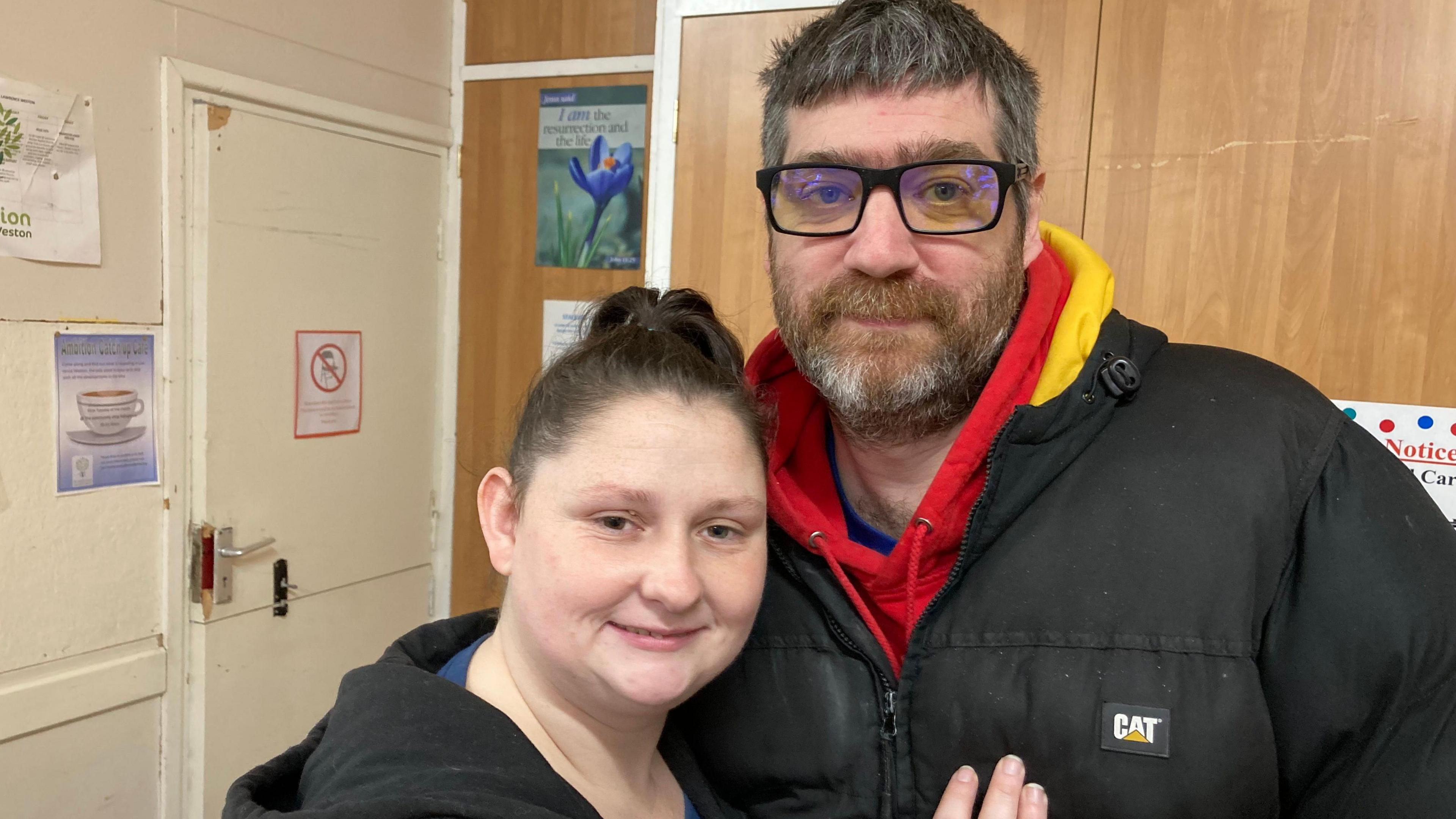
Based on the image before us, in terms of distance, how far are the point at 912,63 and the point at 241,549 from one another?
221cm

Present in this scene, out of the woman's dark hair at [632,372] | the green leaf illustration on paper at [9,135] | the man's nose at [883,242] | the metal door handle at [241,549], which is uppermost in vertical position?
the green leaf illustration on paper at [9,135]

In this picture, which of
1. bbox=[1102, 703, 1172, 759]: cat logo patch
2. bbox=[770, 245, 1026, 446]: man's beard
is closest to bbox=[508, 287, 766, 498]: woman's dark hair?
bbox=[770, 245, 1026, 446]: man's beard

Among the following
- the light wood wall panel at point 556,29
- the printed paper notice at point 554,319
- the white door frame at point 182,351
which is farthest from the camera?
the printed paper notice at point 554,319

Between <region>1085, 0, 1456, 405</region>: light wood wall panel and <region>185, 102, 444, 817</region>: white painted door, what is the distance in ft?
6.75

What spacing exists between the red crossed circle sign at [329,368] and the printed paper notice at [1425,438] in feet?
8.25

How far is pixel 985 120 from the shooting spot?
1.21 meters

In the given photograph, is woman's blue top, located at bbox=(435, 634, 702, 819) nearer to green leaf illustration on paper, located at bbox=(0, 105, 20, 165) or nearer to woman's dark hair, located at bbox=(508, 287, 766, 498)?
woman's dark hair, located at bbox=(508, 287, 766, 498)

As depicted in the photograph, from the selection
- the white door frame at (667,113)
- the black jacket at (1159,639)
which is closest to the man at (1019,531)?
the black jacket at (1159,639)

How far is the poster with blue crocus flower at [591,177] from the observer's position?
305cm

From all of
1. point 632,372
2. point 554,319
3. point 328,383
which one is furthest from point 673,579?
point 554,319

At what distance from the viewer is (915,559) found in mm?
1110

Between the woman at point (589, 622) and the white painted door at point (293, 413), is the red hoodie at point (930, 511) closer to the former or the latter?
the woman at point (589, 622)

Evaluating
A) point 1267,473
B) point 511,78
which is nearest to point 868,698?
point 1267,473

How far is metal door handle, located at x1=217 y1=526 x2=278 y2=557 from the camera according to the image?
2535mm
